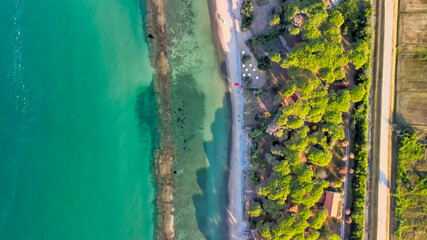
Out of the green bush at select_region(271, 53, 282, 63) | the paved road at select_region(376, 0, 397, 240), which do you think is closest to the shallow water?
the green bush at select_region(271, 53, 282, 63)

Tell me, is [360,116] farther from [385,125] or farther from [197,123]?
[197,123]

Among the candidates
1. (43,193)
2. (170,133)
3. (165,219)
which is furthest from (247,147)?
(43,193)

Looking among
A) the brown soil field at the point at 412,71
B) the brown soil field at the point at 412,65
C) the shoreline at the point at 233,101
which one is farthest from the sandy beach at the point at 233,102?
the brown soil field at the point at 412,71

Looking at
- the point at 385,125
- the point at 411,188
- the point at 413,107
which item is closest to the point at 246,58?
the point at 385,125

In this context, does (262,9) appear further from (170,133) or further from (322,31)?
(170,133)

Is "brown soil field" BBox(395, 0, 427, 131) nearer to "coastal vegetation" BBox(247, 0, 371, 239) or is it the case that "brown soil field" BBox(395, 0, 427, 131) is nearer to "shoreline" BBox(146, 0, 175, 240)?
"coastal vegetation" BBox(247, 0, 371, 239)

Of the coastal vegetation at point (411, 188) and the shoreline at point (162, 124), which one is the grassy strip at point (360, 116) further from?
the shoreline at point (162, 124)

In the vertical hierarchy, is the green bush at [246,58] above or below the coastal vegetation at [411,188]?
above
